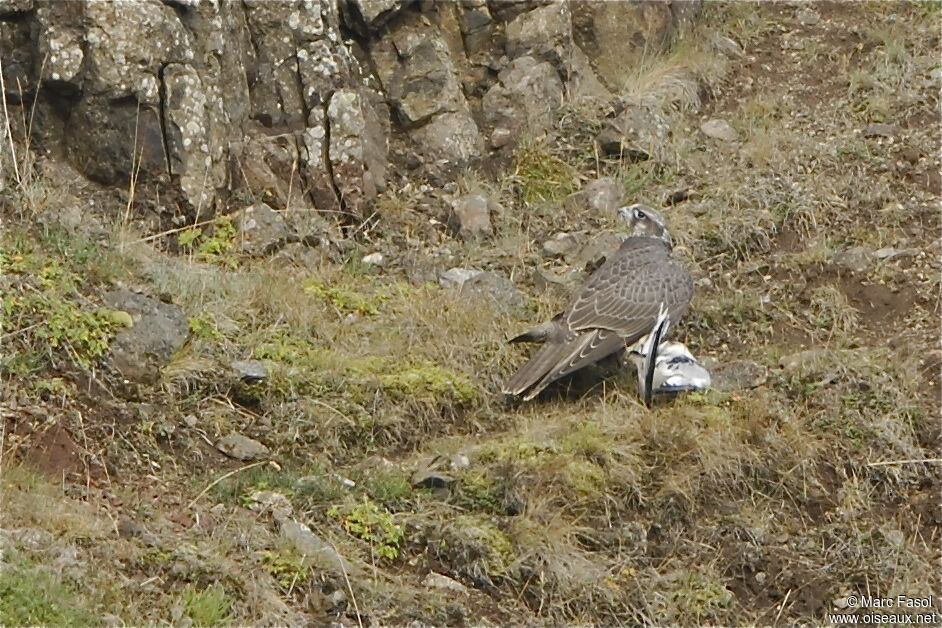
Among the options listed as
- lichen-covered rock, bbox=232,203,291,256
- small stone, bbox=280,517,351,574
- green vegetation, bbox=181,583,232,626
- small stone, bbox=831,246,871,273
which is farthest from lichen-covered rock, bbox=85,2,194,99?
small stone, bbox=831,246,871,273

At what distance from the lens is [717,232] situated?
8.74m

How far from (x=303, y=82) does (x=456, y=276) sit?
167cm

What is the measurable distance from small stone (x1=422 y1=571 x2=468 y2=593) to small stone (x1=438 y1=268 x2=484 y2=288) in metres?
2.54

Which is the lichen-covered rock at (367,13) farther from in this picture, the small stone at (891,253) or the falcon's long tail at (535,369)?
the small stone at (891,253)

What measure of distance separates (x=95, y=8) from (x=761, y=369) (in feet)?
14.1

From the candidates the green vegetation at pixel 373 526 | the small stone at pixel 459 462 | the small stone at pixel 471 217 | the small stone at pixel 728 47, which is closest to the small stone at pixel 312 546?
the green vegetation at pixel 373 526

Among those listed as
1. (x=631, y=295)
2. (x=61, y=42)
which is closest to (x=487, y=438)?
(x=631, y=295)

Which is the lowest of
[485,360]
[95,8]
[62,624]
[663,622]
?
[663,622]

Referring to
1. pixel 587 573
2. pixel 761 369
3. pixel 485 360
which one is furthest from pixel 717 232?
pixel 587 573

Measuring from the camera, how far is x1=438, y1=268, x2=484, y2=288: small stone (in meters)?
8.23

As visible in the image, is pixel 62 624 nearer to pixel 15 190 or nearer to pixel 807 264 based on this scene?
pixel 15 190

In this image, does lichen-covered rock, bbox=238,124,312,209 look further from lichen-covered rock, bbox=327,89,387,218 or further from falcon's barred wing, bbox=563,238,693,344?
falcon's barred wing, bbox=563,238,693,344

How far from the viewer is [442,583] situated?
5.95 meters

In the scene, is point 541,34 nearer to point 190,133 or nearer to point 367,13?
point 367,13
